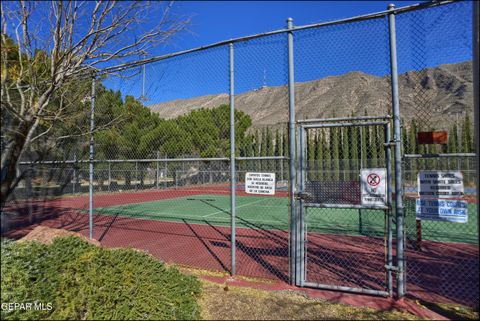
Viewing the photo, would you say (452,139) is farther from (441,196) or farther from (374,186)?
(374,186)

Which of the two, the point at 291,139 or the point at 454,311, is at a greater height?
the point at 291,139

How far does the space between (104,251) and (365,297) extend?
12.6 ft

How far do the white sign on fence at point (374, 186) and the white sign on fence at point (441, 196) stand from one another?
1.50 ft

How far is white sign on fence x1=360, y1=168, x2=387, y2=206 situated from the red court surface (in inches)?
62.4

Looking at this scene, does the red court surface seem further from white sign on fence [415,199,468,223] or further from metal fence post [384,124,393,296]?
white sign on fence [415,199,468,223]

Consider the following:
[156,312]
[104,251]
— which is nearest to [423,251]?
[156,312]

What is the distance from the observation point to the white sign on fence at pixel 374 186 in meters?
4.50

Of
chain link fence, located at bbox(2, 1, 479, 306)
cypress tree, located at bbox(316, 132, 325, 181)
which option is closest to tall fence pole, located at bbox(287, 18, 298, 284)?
chain link fence, located at bbox(2, 1, 479, 306)

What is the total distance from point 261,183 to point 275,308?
1.92 m

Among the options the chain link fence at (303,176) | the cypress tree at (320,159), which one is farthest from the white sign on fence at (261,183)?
the cypress tree at (320,159)

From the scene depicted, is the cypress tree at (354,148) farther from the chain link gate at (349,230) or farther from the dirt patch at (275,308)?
the dirt patch at (275,308)

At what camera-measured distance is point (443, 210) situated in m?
4.17

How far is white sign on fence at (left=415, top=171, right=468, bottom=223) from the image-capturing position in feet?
13.5

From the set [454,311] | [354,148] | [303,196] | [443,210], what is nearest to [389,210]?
[443,210]
